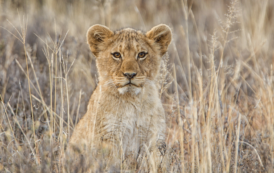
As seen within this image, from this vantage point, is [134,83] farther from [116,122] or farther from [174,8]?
[174,8]

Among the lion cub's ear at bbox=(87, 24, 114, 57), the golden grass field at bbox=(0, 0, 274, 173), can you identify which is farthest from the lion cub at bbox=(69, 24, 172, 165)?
the golden grass field at bbox=(0, 0, 274, 173)

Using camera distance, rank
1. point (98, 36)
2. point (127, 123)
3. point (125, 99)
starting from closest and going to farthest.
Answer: point (127, 123) < point (125, 99) < point (98, 36)

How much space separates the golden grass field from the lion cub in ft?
0.71

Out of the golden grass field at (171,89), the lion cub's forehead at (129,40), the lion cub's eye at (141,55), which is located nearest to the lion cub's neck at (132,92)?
the golden grass field at (171,89)

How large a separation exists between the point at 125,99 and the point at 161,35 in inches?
40.1

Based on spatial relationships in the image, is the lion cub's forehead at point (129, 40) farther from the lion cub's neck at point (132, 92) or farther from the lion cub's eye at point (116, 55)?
the lion cub's neck at point (132, 92)

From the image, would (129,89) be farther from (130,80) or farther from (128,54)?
(128,54)

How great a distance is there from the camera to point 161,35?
435 centimetres

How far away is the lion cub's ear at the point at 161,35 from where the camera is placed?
4.28 metres

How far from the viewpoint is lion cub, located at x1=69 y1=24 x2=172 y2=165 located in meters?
3.74

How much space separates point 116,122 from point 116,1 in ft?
38.3

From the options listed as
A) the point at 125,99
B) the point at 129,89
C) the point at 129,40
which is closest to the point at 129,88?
the point at 129,89

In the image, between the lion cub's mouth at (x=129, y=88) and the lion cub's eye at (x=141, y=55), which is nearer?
the lion cub's mouth at (x=129, y=88)

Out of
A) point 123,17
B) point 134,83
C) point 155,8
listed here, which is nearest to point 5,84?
point 134,83
